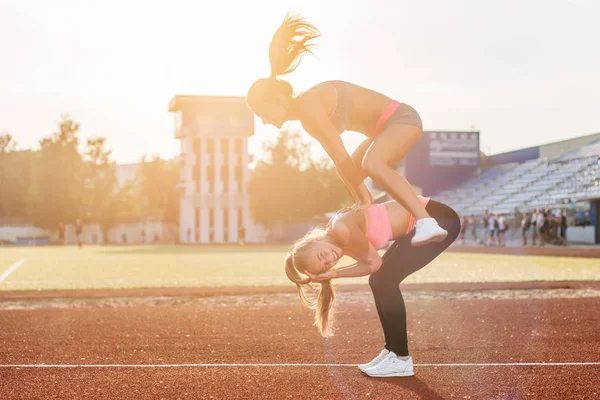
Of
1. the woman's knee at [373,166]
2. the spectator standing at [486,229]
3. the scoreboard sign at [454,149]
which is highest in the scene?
the scoreboard sign at [454,149]

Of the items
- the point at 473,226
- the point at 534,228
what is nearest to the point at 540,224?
the point at 534,228

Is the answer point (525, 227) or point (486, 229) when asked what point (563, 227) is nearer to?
point (525, 227)

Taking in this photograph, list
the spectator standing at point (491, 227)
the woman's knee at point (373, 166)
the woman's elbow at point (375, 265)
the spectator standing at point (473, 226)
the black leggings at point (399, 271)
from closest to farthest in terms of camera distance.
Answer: the woman's elbow at point (375, 265) < the woman's knee at point (373, 166) < the black leggings at point (399, 271) < the spectator standing at point (491, 227) < the spectator standing at point (473, 226)

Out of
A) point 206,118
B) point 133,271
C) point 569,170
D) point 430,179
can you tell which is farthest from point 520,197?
point 206,118

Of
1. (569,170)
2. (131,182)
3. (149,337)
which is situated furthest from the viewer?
(131,182)

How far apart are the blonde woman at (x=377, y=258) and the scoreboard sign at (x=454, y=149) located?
49444 mm

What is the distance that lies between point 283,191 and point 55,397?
212 ft

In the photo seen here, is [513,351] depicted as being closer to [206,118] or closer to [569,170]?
[569,170]

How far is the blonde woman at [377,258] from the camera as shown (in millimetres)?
5277

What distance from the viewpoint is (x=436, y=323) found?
9273 millimetres

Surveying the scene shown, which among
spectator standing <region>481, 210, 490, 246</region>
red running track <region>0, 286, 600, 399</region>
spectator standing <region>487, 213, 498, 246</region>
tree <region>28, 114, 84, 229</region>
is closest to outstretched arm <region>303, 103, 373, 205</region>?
red running track <region>0, 286, 600, 399</region>

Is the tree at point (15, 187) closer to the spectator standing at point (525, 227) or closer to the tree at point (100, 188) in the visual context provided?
the tree at point (100, 188)

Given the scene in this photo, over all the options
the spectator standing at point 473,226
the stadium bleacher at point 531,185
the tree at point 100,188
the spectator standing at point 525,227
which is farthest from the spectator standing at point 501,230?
the tree at point 100,188

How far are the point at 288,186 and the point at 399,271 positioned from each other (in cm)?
6394
